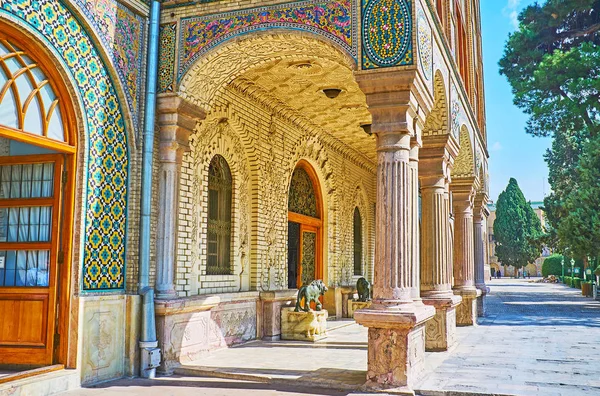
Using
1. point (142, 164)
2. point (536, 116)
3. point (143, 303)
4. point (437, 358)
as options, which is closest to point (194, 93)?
point (142, 164)

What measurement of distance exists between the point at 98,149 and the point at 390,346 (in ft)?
13.7

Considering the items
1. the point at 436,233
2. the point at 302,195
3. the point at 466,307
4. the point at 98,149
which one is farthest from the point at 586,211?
the point at 98,149

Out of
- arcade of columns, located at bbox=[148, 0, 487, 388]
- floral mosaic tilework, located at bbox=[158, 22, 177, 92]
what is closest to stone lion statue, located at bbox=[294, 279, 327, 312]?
→ arcade of columns, located at bbox=[148, 0, 487, 388]

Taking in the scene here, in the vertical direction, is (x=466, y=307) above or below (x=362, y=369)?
above

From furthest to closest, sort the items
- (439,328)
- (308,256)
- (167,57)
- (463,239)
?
(463,239)
(308,256)
(439,328)
(167,57)

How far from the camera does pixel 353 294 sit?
16.1 meters

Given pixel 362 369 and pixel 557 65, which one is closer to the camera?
pixel 362 369

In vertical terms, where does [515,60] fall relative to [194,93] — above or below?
above

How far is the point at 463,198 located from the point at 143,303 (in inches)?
378

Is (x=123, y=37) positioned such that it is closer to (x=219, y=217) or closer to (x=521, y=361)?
(x=219, y=217)

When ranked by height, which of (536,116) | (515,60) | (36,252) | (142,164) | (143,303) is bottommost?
(143,303)

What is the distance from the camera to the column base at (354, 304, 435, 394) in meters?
6.98

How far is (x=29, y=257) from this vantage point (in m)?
7.32

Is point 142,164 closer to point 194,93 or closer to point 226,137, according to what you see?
point 194,93
